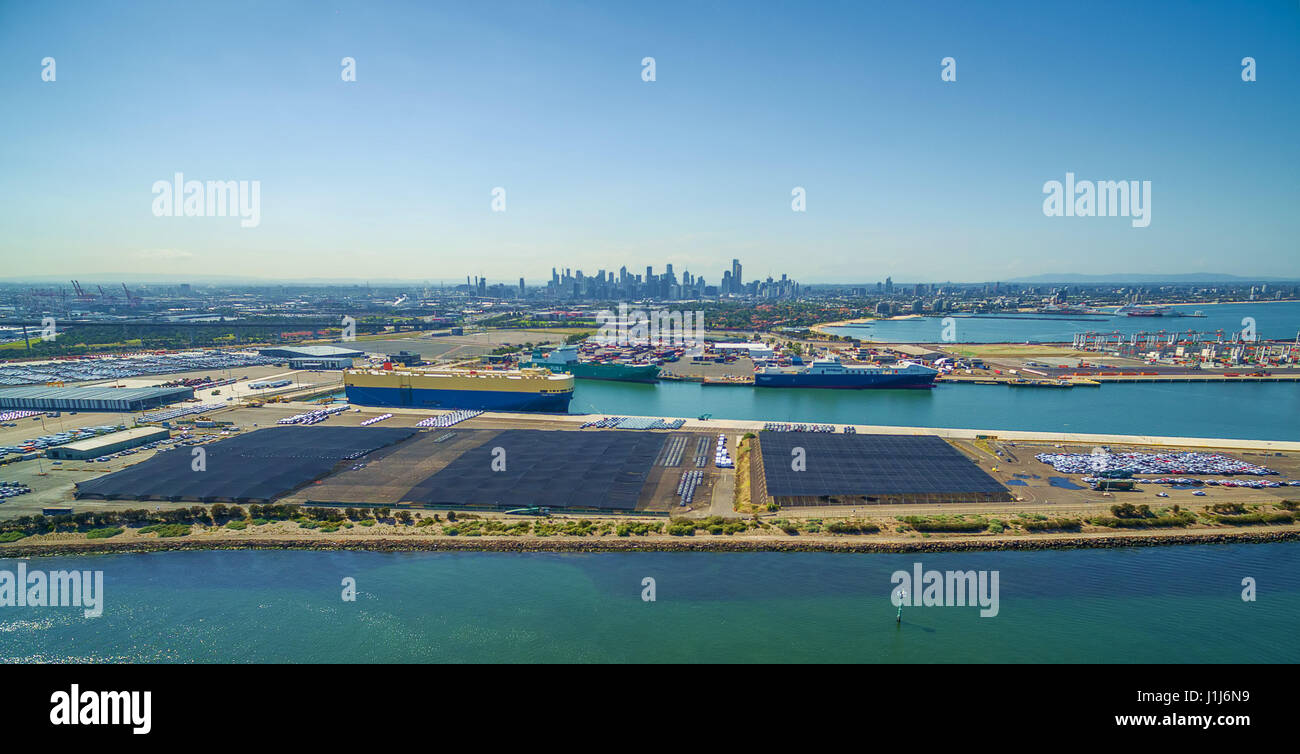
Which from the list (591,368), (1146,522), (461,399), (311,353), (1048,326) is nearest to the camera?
(1146,522)

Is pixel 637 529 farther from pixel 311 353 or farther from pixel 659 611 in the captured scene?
pixel 311 353

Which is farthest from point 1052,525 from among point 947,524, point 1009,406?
point 1009,406

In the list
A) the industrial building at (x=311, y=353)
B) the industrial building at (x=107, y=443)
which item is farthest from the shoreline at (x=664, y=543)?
the industrial building at (x=311, y=353)

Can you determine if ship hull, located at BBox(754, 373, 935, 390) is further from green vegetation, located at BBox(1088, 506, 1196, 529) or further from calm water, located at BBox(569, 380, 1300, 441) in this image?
green vegetation, located at BBox(1088, 506, 1196, 529)

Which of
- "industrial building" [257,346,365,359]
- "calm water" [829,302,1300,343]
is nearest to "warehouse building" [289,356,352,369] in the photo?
"industrial building" [257,346,365,359]

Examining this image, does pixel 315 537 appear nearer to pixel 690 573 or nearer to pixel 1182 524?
pixel 690 573

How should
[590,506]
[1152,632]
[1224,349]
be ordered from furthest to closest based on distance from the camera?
1. [1224,349]
2. [590,506]
3. [1152,632]

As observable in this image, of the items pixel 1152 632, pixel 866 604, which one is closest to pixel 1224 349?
pixel 1152 632
